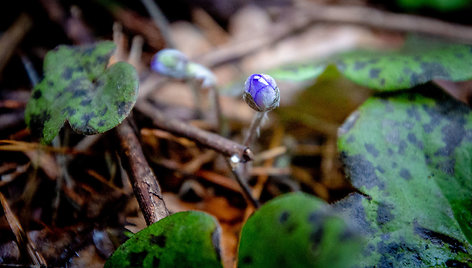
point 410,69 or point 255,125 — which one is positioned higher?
point 410,69

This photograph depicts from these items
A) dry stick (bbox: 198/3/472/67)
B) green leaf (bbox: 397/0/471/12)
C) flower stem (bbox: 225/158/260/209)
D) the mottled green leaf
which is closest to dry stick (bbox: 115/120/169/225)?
flower stem (bbox: 225/158/260/209)

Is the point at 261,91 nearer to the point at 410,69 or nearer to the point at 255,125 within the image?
the point at 255,125

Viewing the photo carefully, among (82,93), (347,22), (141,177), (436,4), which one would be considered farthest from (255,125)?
(436,4)

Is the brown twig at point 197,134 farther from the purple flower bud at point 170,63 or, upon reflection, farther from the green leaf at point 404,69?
the green leaf at point 404,69

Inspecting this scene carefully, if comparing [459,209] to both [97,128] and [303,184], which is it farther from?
[97,128]

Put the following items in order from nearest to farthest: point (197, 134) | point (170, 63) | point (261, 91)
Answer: point (261, 91)
point (197, 134)
point (170, 63)

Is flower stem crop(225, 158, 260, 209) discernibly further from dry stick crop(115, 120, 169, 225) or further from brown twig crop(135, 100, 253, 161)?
dry stick crop(115, 120, 169, 225)
